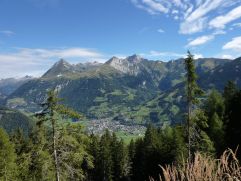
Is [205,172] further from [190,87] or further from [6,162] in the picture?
[6,162]

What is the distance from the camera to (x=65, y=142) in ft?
90.9

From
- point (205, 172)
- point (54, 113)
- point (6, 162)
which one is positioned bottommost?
point (6, 162)

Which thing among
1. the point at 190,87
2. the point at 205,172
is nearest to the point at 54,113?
the point at 190,87

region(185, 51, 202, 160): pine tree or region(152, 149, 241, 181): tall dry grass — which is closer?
region(152, 149, 241, 181): tall dry grass

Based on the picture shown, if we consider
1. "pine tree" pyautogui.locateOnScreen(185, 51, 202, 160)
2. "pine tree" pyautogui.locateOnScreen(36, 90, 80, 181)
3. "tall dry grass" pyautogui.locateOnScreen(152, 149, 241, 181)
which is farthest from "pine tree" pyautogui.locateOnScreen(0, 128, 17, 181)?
"tall dry grass" pyautogui.locateOnScreen(152, 149, 241, 181)

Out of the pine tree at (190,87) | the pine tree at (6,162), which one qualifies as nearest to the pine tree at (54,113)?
the pine tree at (190,87)

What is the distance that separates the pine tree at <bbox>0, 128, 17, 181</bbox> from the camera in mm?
49856

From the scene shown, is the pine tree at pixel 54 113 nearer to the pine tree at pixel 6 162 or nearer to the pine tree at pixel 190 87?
the pine tree at pixel 190 87

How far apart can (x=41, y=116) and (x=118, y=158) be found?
72130 mm

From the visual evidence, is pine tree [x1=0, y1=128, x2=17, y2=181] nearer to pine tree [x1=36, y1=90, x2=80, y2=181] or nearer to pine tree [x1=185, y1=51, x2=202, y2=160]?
pine tree [x1=36, y1=90, x2=80, y2=181]

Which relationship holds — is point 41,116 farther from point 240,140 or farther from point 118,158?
point 118,158

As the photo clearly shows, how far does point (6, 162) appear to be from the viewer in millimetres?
53062

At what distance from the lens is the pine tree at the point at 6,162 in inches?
1963

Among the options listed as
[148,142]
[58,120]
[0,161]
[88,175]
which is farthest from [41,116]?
[88,175]
